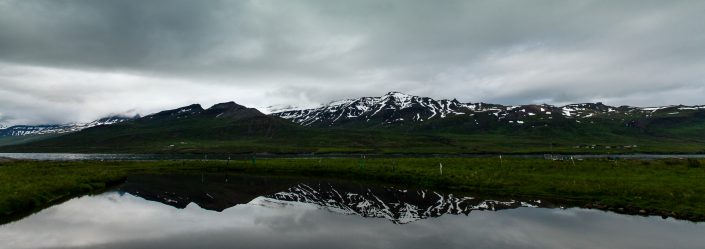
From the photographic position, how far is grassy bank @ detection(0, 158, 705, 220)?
35.1m

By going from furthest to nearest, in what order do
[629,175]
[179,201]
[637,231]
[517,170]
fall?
[517,170] < [629,175] < [179,201] < [637,231]

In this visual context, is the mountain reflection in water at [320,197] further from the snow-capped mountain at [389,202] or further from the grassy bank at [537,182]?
the grassy bank at [537,182]

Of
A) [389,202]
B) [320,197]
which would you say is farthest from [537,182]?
[320,197]

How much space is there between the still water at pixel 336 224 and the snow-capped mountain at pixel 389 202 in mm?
91

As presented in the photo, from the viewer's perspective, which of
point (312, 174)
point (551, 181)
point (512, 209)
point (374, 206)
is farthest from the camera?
point (312, 174)

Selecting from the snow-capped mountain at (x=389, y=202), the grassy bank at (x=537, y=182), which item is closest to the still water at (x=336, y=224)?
the snow-capped mountain at (x=389, y=202)

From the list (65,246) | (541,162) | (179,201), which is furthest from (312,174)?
(65,246)

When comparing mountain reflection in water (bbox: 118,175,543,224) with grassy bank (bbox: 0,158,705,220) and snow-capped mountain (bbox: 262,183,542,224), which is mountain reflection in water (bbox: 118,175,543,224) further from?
grassy bank (bbox: 0,158,705,220)

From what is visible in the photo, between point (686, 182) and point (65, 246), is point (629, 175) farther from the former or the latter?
point (65, 246)

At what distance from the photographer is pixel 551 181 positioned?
4638 cm

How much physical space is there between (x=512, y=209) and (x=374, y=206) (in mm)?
11832

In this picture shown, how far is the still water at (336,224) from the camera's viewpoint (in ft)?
80.6

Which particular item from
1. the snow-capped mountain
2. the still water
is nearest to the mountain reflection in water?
the snow-capped mountain

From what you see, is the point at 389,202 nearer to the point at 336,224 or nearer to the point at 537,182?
the point at 336,224
